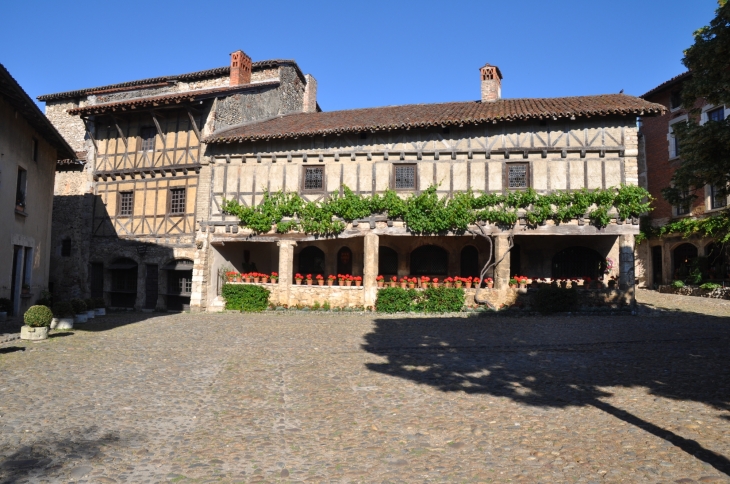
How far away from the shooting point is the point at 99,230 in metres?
22.9

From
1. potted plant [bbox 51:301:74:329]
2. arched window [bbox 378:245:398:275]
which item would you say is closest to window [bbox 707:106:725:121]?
arched window [bbox 378:245:398:275]

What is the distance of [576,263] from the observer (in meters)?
20.2

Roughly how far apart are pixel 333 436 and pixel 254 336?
7.47 metres

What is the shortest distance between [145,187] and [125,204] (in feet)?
4.59

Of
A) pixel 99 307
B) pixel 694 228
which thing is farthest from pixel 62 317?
pixel 694 228

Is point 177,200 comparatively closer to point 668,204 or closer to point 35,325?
point 35,325

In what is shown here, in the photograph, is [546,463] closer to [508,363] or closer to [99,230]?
[508,363]

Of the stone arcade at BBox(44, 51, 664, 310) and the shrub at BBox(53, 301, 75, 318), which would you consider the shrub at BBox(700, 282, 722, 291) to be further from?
the shrub at BBox(53, 301, 75, 318)

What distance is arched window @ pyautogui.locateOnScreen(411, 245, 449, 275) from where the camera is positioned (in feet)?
69.7

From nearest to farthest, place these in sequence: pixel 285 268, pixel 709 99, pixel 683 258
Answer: pixel 709 99 → pixel 285 268 → pixel 683 258

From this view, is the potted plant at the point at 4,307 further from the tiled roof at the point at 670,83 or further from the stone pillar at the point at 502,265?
the tiled roof at the point at 670,83

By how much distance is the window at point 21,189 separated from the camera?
15219mm

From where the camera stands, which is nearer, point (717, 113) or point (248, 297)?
point (248, 297)

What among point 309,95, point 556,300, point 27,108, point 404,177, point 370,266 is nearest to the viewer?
point 27,108
